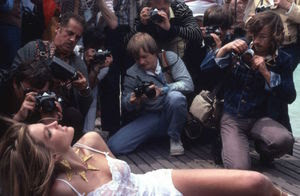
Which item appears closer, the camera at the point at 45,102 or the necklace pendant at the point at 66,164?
the necklace pendant at the point at 66,164

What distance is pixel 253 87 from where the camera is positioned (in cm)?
362

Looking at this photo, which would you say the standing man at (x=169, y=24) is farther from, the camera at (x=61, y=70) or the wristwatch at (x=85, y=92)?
the camera at (x=61, y=70)

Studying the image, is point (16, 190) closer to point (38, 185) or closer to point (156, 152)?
point (38, 185)

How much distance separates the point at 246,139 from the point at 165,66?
1038 millimetres

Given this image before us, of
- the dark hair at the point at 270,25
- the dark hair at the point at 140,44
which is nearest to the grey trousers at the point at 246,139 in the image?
the dark hair at the point at 270,25

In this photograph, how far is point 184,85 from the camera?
4113 millimetres

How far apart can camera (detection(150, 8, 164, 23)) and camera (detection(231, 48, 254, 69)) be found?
864mm

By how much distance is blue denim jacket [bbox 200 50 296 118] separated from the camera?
354 cm

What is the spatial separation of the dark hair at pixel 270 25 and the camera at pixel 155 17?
34.9 inches

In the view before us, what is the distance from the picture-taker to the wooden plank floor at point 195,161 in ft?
11.5

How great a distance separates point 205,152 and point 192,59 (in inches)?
38.3

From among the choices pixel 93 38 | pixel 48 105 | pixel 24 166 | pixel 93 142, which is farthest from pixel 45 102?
pixel 93 38

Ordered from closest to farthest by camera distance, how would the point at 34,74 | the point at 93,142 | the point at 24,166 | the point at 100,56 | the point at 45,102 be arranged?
the point at 24,166 → the point at 93,142 → the point at 45,102 → the point at 34,74 → the point at 100,56

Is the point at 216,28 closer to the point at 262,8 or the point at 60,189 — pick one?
the point at 262,8
